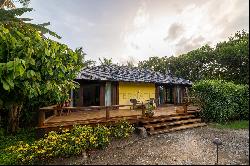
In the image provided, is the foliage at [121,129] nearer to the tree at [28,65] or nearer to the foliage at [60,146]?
the foliage at [60,146]

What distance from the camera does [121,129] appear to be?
501 inches

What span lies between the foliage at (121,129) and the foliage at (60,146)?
2.53ft

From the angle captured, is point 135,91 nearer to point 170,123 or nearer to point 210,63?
point 170,123

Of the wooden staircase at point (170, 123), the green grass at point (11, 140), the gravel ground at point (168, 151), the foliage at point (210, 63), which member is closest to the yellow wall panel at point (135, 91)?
the wooden staircase at point (170, 123)

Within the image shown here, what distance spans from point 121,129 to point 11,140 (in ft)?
18.5

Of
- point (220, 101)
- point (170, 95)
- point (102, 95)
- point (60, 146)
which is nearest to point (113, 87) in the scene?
point (102, 95)

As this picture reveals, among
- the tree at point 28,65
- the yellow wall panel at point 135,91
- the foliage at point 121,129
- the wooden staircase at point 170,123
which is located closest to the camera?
the tree at point 28,65

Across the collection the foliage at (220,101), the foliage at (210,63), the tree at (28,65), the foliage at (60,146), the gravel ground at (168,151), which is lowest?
the gravel ground at (168,151)

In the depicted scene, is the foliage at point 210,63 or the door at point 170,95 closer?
the door at point 170,95

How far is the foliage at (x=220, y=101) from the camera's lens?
17.2m

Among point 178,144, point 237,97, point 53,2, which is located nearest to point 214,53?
point 237,97

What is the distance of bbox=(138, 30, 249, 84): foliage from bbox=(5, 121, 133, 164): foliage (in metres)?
23.5

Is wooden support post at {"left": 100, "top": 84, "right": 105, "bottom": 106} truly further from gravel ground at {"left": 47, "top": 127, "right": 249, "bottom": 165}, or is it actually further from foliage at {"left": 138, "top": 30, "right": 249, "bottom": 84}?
foliage at {"left": 138, "top": 30, "right": 249, "bottom": 84}

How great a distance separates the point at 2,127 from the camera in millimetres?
14812
